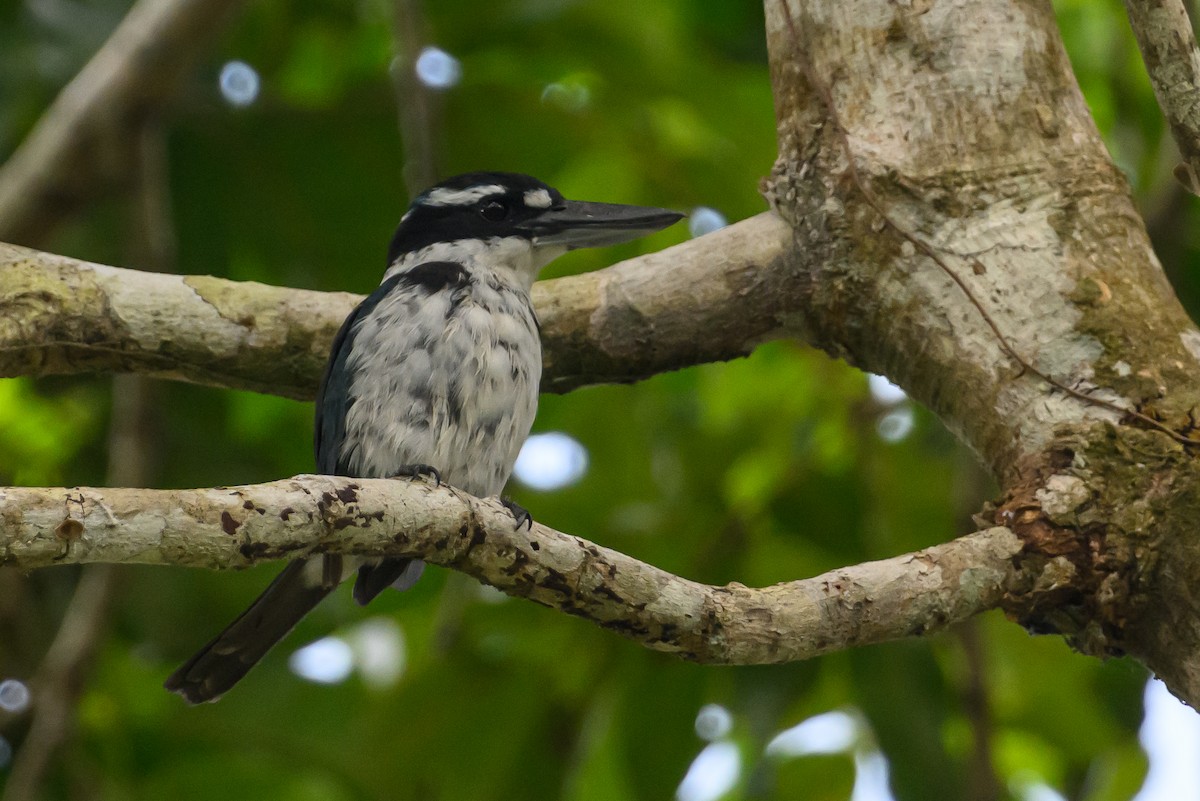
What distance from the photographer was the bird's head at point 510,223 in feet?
11.0

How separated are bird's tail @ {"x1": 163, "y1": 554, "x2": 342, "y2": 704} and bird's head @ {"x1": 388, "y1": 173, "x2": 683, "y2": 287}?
823 millimetres

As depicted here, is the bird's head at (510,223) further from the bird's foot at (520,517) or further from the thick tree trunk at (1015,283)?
the bird's foot at (520,517)

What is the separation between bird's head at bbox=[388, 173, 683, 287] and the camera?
11.0 feet

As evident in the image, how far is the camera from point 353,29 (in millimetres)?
4980

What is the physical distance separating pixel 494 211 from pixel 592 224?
0.26m

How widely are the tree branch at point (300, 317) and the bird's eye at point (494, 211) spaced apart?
0.30 metres

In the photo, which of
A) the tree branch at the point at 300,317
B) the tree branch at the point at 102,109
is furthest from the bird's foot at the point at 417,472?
the tree branch at the point at 102,109

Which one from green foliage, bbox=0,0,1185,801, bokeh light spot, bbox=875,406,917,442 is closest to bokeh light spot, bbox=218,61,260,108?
green foliage, bbox=0,0,1185,801

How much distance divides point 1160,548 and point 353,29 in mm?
3475

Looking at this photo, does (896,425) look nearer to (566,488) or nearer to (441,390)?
(566,488)

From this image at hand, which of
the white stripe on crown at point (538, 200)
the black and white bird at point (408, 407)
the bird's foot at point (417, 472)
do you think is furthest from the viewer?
the white stripe on crown at point (538, 200)

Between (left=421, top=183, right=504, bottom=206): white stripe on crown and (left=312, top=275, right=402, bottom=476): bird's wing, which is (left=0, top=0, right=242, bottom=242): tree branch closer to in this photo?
(left=421, top=183, right=504, bottom=206): white stripe on crown

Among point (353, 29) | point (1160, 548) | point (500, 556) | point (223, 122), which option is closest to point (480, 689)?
point (500, 556)

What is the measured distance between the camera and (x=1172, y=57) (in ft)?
7.28
